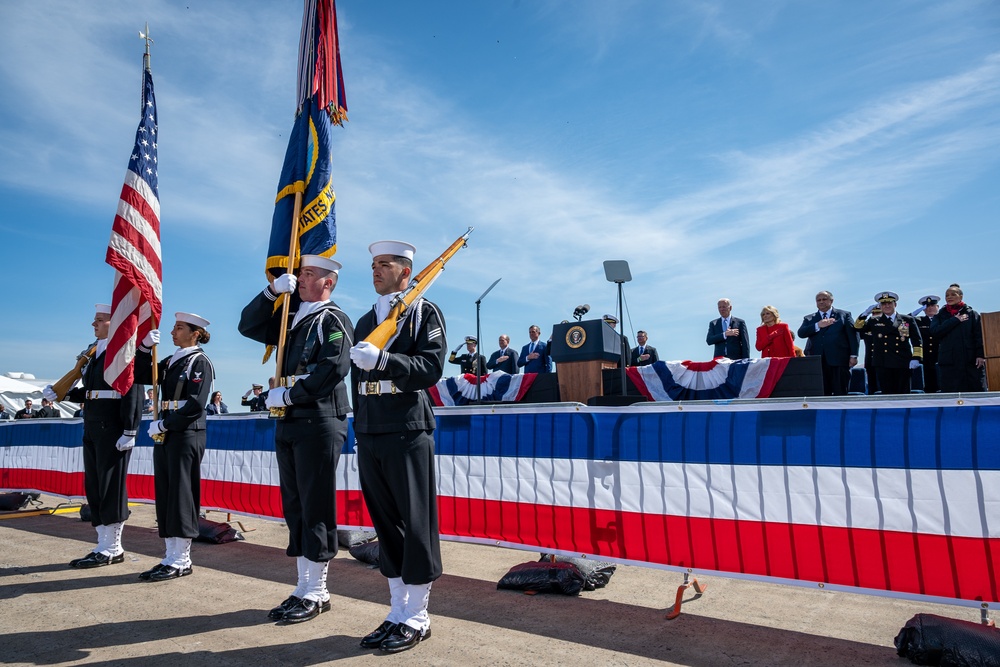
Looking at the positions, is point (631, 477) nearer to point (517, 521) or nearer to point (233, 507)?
point (517, 521)

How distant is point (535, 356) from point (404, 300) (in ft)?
30.5

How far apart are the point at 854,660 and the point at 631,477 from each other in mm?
1673

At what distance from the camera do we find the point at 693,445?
4477mm

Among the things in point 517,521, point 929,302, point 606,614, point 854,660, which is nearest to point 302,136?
point 517,521

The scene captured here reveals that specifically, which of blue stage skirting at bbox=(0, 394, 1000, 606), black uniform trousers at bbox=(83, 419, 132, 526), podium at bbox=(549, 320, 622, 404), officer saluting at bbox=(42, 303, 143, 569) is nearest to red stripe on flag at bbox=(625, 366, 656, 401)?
podium at bbox=(549, 320, 622, 404)

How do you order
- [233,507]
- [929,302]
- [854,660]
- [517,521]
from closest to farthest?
[854,660]
[517,521]
[233,507]
[929,302]

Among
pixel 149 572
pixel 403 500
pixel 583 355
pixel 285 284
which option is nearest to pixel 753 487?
pixel 403 500

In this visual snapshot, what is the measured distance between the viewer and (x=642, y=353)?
12750 millimetres

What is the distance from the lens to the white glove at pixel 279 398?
4.37 meters

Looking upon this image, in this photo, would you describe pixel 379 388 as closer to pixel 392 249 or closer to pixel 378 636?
pixel 392 249

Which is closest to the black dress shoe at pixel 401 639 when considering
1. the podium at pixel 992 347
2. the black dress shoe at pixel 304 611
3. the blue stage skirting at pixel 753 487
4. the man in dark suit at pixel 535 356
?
the black dress shoe at pixel 304 611

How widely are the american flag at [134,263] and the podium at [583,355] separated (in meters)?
5.46

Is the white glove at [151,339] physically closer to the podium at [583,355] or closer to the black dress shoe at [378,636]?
the black dress shoe at [378,636]

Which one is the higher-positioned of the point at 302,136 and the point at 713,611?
the point at 302,136
